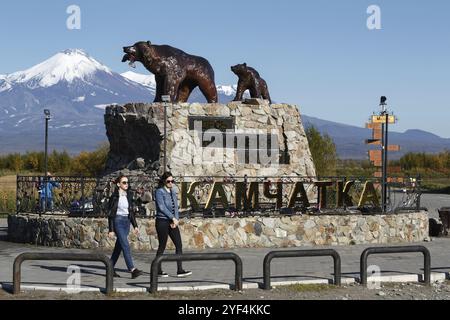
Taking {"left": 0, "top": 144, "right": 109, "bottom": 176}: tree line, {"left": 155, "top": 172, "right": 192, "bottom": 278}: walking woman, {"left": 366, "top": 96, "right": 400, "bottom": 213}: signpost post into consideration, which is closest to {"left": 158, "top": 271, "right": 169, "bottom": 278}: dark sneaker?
{"left": 155, "top": 172, "right": 192, "bottom": 278}: walking woman

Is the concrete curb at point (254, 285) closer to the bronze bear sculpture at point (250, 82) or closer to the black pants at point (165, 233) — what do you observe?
the black pants at point (165, 233)

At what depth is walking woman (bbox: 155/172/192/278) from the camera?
1358 centimetres

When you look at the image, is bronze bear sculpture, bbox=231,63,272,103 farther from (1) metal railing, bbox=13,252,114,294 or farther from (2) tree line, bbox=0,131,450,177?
(1) metal railing, bbox=13,252,114,294

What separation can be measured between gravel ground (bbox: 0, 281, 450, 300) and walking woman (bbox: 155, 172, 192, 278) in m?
1.45

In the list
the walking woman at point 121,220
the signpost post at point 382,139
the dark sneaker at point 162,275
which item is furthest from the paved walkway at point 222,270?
the signpost post at point 382,139

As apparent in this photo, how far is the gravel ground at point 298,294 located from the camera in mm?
11992

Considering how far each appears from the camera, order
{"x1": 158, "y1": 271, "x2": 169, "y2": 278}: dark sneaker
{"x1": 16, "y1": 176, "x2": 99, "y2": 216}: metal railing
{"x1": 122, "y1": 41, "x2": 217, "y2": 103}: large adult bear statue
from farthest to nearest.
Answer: {"x1": 122, "y1": 41, "x2": 217, "y2": 103}: large adult bear statue
{"x1": 16, "y1": 176, "x2": 99, "y2": 216}: metal railing
{"x1": 158, "y1": 271, "x2": 169, "y2": 278}: dark sneaker

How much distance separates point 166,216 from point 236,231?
491 cm

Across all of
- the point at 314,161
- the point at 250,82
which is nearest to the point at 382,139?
the point at 250,82

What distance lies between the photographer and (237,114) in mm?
22609
